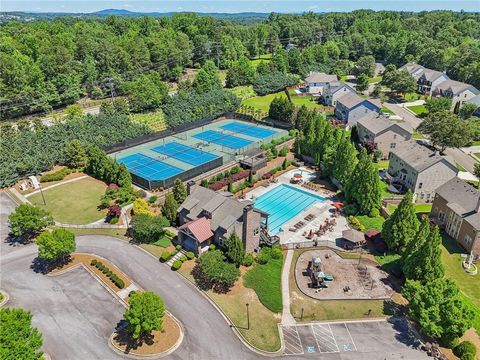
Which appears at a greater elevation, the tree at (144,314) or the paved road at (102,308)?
the tree at (144,314)

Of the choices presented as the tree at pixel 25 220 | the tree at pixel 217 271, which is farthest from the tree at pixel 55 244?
the tree at pixel 217 271

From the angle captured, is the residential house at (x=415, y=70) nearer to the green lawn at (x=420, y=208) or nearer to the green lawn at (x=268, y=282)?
the green lawn at (x=420, y=208)

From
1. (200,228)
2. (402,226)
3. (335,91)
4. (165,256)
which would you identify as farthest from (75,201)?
(335,91)

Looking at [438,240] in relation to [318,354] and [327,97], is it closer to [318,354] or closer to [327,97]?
[318,354]

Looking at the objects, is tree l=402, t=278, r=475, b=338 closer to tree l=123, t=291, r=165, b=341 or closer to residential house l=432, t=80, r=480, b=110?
tree l=123, t=291, r=165, b=341

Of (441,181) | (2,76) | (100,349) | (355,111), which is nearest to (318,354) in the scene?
(100,349)

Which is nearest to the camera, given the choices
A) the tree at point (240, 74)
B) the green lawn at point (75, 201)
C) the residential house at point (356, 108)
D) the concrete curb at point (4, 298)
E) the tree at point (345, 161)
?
the concrete curb at point (4, 298)

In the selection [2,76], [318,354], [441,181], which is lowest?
[318,354]
